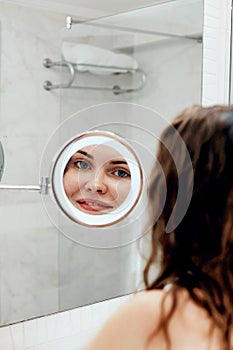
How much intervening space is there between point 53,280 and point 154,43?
61cm

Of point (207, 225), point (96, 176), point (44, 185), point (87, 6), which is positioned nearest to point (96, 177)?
point (96, 176)

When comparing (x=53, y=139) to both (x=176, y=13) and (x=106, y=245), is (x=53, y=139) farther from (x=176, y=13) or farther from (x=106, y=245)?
(x=176, y=13)

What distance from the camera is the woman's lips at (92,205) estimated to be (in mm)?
1124

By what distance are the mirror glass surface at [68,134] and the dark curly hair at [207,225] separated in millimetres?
175

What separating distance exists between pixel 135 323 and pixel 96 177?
1.05 feet

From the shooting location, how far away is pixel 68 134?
1.21 m

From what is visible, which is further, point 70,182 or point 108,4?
point 108,4

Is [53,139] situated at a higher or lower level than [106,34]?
lower

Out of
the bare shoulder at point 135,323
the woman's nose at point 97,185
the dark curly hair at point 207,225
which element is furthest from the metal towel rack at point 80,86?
the bare shoulder at point 135,323

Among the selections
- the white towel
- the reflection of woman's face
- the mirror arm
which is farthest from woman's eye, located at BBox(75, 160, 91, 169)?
the white towel

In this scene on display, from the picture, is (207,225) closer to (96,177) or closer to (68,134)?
(96,177)

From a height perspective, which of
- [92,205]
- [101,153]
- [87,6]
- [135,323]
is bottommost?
[135,323]

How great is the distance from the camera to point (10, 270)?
1.20 m

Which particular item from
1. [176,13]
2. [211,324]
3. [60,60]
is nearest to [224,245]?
[211,324]
